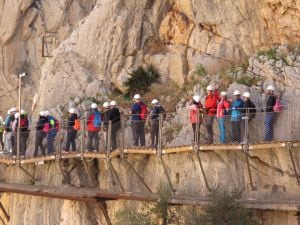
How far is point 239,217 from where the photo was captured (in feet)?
76.1

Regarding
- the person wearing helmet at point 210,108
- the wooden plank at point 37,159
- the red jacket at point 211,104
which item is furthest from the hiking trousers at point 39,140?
the red jacket at point 211,104

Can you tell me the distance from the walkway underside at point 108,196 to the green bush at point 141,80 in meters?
4.77

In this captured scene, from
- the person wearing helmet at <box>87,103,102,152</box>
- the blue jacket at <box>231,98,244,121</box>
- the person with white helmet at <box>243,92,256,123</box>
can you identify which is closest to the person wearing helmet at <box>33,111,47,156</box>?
the person wearing helmet at <box>87,103,102,152</box>

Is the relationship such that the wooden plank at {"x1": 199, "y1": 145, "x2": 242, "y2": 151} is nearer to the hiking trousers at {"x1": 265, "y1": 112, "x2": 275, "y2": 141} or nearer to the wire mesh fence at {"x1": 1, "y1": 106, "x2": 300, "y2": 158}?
the wire mesh fence at {"x1": 1, "y1": 106, "x2": 300, "y2": 158}

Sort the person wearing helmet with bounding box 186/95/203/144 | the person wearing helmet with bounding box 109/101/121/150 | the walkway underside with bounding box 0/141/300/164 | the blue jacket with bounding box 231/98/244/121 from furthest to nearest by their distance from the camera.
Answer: the person wearing helmet with bounding box 109/101/121/150
the person wearing helmet with bounding box 186/95/203/144
the blue jacket with bounding box 231/98/244/121
the walkway underside with bounding box 0/141/300/164

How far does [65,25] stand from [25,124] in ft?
61.8

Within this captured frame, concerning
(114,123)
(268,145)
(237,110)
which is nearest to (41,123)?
(114,123)

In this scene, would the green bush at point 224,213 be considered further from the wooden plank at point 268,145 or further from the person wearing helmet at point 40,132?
the person wearing helmet at point 40,132

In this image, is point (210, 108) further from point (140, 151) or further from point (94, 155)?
point (94, 155)

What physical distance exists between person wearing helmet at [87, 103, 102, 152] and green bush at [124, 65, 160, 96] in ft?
13.5

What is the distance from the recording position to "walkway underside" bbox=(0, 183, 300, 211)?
23339 millimetres

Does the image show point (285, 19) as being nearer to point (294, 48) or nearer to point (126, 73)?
point (294, 48)

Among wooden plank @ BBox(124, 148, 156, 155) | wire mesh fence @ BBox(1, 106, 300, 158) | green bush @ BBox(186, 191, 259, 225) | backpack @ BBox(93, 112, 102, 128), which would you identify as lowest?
green bush @ BBox(186, 191, 259, 225)

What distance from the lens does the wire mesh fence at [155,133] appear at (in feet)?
79.0
